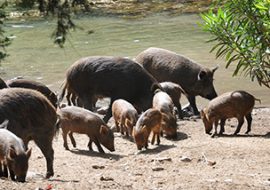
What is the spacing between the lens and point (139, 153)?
33.4 ft

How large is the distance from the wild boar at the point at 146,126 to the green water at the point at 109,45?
4.93m

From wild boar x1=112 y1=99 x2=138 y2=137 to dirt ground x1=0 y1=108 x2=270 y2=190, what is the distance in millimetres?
215

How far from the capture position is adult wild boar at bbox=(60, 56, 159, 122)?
43.2ft

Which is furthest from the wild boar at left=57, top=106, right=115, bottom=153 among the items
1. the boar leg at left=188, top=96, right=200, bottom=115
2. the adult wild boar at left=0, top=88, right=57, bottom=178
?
the boar leg at left=188, top=96, right=200, bottom=115

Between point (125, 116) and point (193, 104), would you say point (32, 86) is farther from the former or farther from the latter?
→ point (193, 104)

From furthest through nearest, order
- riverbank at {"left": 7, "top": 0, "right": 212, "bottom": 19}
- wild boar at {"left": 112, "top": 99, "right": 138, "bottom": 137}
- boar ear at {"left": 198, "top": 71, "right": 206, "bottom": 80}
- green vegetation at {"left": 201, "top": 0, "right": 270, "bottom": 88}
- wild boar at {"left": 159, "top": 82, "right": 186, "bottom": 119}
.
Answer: riverbank at {"left": 7, "top": 0, "right": 212, "bottom": 19} < boar ear at {"left": 198, "top": 71, "right": 206, "bottom": 80} < wild boar at {"left": 159, "top": 82, "right": 186, "bottom": 119} < wild boar at {"left": 112, "top": 99, "right": 138, "bottom": 137} < green vegetation at {"left": 201, "top": 0, "right": 270, "bottom": 88}

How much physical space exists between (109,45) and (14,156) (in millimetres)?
15557

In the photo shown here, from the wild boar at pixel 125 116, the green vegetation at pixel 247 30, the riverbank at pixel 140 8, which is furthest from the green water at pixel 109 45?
the wild boar at pixel 125 116

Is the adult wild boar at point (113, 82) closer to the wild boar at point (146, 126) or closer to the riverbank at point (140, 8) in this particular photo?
the wild boar at point (146, 126)

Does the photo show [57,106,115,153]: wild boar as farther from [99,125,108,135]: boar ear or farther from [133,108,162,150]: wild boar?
[133,108,162,150]: wild boar

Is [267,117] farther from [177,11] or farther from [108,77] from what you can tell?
[177,11]

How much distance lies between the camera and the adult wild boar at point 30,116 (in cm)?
862

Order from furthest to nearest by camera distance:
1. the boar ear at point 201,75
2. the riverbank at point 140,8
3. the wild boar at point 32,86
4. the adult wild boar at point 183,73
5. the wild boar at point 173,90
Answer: the riverbank at point 140,8, the adult wild boar at point 183,73, the boar ear at point 201,75, the wild boar at point 173,90, the wild boar at point 32,86

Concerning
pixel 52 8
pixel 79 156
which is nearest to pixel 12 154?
pixel 52 8
